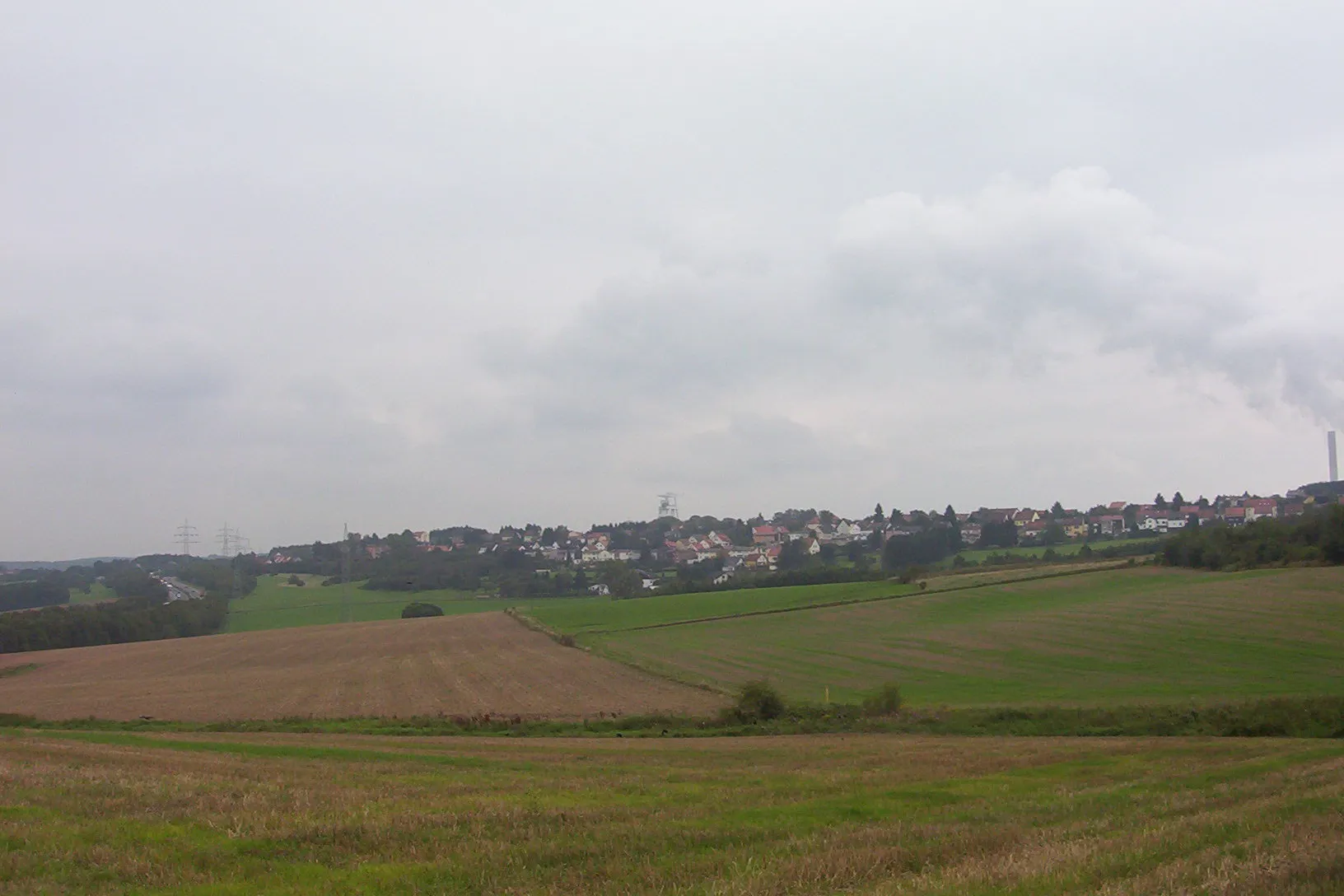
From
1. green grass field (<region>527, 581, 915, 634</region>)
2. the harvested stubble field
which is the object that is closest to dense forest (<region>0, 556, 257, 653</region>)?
green grass field (<region>527, 581, 915, 634</region>)

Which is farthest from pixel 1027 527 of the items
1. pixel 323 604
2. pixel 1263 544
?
pixel 323 604

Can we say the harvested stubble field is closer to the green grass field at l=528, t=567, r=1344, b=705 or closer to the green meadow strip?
the green meadow strip

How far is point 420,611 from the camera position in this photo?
10538 centimetres

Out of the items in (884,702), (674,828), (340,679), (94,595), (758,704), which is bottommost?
(340,679)

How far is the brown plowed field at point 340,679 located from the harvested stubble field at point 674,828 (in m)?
22.0

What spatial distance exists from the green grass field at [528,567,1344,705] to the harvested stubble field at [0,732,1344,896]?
942 inches

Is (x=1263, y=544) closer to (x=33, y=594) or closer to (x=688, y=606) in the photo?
(x=688, y=606)

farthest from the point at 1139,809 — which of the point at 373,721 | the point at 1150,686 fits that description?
the point at 1150,686

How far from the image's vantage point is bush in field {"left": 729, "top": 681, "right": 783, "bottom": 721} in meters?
34.4

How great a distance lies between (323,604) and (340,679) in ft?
221

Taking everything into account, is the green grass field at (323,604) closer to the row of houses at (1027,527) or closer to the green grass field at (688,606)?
the green grass field at (688,606)

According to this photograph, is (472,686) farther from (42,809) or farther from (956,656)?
Result: (42,809)

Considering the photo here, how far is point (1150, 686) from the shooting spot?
133 ft

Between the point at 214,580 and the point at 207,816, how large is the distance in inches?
5256
